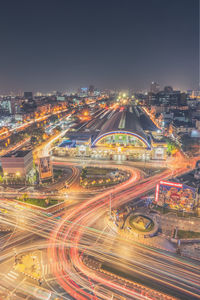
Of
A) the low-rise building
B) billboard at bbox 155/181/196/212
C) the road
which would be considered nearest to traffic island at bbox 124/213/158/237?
the road

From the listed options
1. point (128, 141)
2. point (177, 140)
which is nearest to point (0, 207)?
point (128, 141)

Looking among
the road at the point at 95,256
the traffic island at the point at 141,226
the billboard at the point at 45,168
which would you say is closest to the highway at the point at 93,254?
the road at the point at 95,256

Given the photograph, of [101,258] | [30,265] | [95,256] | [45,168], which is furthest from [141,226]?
[45,168]

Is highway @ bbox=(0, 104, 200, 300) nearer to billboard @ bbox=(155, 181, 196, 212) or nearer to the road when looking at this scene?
the road

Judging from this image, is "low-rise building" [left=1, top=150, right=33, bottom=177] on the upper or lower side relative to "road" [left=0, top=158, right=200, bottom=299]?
upper

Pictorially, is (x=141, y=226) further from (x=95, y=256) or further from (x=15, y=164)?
(x=15, y=164)
